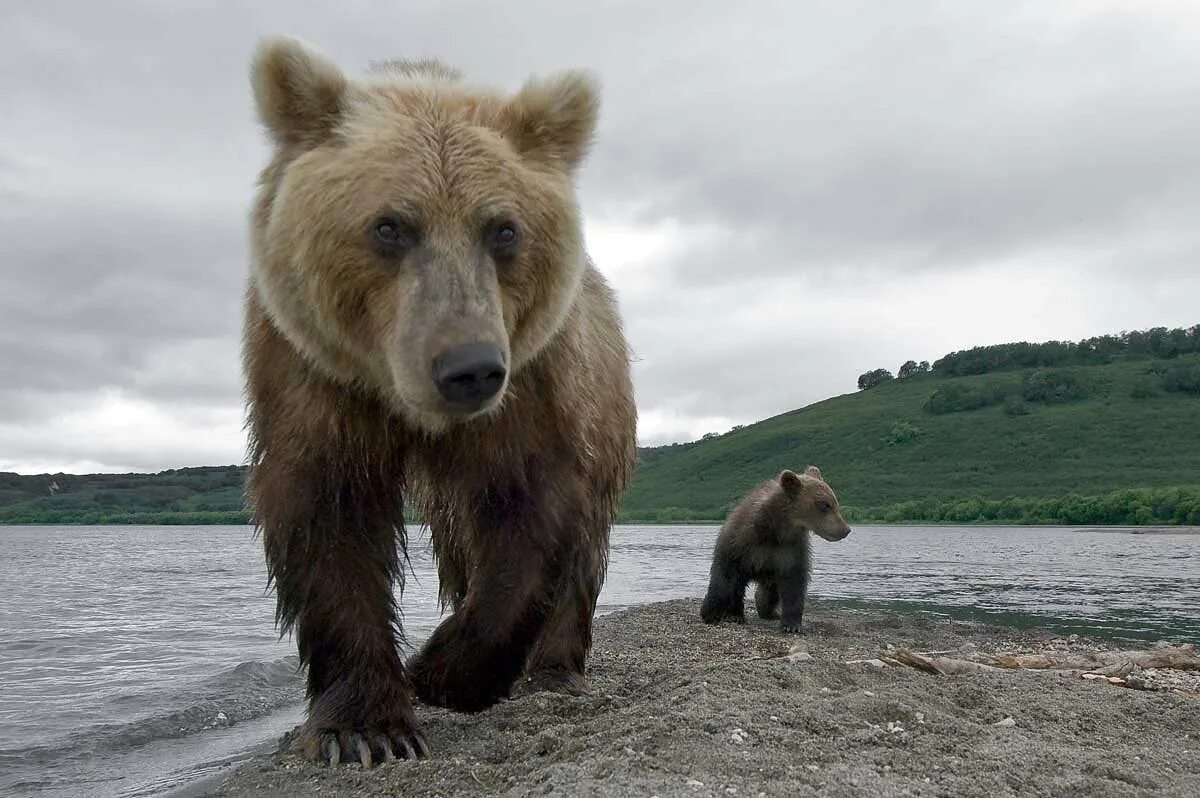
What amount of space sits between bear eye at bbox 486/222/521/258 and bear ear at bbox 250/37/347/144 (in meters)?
0.76

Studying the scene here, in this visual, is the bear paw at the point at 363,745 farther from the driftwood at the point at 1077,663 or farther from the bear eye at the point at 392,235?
the driftwood at the point at 1077,663

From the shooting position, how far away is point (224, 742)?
5492 mm

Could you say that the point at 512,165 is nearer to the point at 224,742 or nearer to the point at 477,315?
the point at 477,315

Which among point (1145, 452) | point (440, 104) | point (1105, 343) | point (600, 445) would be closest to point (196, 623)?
point (600, 445)

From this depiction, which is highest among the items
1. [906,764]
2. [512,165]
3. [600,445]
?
[512,165]

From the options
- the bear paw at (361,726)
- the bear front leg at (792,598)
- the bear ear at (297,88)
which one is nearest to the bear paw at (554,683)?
the bear paw at (361,726)

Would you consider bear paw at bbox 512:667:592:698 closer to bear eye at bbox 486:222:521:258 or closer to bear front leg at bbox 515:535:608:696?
bear front leg at bbox 515:535:608:696

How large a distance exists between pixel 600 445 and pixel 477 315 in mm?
2057

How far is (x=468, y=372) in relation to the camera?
306cm

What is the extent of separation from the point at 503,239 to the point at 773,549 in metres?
7.19

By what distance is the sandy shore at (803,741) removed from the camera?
303 centimetres

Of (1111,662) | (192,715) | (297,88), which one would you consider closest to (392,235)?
(297,88)

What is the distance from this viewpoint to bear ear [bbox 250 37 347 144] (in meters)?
3.67

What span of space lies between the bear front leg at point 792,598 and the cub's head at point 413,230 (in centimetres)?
618
